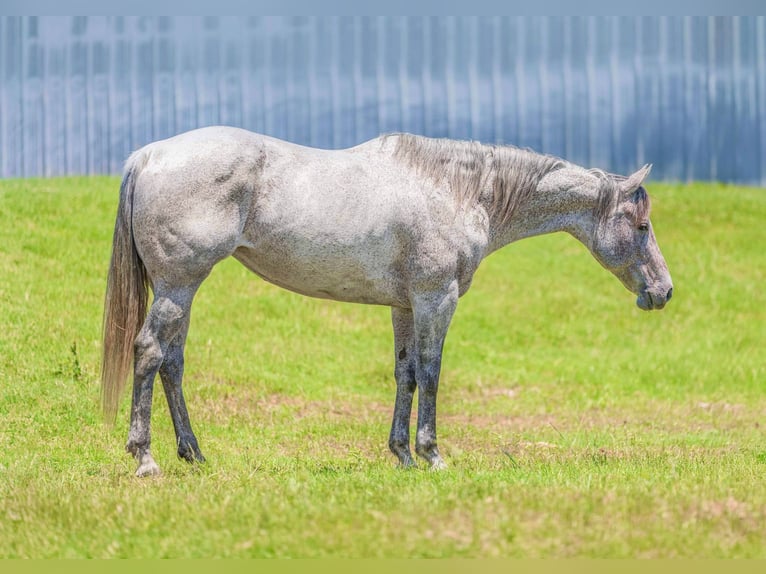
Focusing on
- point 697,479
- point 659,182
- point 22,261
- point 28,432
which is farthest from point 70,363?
point 659,182

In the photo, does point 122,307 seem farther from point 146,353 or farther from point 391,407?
point 391,407

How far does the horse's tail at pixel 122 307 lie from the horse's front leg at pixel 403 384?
2306 millimetres

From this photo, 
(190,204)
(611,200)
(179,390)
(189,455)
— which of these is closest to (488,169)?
(611,200)

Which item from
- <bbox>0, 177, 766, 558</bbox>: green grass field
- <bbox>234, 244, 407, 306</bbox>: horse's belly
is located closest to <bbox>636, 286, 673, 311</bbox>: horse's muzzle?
<bbox>0, 177, 766, 558</bbox>: green grass field

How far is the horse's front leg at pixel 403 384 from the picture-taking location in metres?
9.66

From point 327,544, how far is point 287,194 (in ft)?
11.7

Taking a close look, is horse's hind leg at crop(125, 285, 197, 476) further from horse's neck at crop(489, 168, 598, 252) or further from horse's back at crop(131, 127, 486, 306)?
horse's neck at crop(489, 168, 598, 252)

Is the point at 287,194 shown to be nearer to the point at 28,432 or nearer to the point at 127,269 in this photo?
the point at 127,269

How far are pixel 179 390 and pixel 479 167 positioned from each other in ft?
10.9

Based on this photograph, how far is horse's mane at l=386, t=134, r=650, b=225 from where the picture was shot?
9.59 meters

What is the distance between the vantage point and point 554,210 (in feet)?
33.0

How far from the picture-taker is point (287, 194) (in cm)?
884

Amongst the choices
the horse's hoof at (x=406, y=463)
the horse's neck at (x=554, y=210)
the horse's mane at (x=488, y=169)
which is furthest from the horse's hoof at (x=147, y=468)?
the horse's neck at (x=554, y=210)

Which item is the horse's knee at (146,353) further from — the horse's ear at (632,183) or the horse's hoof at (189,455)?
the horse's ear at (632,183)
